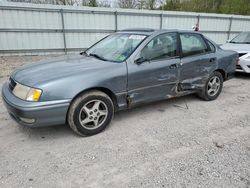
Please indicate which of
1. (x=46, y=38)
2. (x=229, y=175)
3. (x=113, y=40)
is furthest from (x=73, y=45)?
(x=229, y=175)

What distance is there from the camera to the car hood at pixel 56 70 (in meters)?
2.73

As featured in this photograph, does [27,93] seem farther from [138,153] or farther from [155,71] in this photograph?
[155,71]

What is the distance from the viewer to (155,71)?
11.2ft

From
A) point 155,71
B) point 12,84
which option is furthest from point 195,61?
point 12,84

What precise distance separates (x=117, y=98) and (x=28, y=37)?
805 centimetres

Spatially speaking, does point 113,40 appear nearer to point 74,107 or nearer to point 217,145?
point 74,107

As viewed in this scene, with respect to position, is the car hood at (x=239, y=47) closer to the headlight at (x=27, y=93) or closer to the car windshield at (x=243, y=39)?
the car windshield at (x=243, y=39)

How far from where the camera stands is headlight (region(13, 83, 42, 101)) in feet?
8.44

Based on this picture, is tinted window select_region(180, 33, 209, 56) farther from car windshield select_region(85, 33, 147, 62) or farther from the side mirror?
the side mirror

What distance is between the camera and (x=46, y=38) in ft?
31.9

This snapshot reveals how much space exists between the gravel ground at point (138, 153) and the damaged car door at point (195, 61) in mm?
625

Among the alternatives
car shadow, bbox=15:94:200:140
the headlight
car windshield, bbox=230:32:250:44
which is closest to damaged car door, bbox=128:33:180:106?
car shadow, bbox=15:94:200:140

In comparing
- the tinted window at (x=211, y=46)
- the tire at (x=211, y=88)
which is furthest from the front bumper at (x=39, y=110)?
the tinted window at (x=211, y=46)

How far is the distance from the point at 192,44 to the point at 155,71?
122 centimetres
